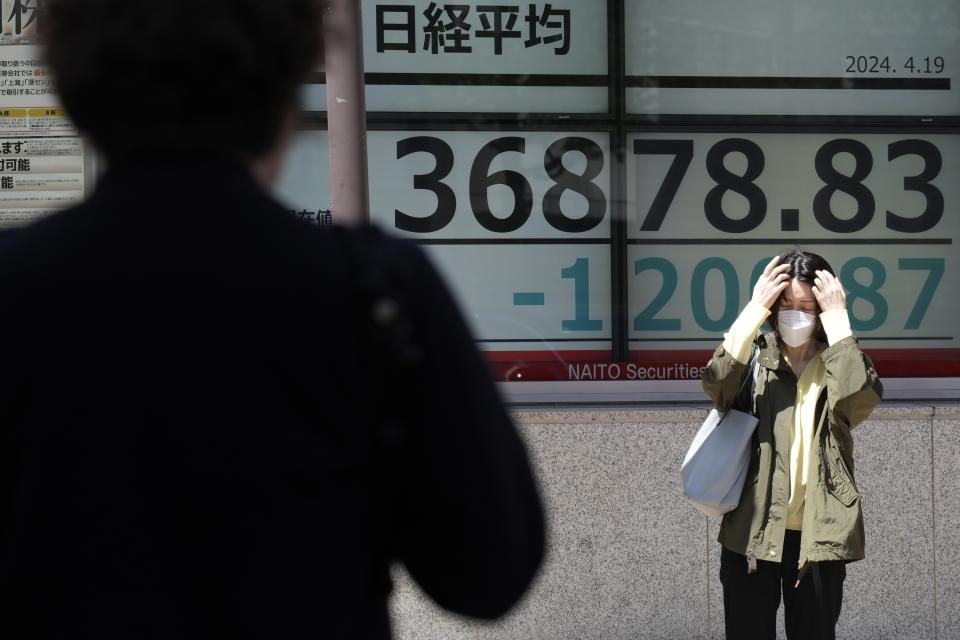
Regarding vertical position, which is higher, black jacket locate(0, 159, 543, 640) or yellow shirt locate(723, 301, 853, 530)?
black jacket locate(0, 159, 543, 640)

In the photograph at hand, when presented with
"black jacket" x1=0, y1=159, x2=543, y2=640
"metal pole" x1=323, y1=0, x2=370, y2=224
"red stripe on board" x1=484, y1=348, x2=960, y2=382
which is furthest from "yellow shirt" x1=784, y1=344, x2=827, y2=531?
"black jacket" x1=0, y1=159, x2=543, y2=640

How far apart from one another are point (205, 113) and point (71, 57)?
15cm

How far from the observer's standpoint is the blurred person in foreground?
111 cm

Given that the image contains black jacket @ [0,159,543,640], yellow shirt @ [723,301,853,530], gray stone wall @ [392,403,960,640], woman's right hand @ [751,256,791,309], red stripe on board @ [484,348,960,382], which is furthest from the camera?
red stripe on board @ [484,348,960,382]

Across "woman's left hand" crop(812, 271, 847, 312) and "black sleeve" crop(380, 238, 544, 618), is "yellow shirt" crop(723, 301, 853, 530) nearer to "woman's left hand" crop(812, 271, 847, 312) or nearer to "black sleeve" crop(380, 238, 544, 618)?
"woman's left hand" crop(812, 271, 847, 312)

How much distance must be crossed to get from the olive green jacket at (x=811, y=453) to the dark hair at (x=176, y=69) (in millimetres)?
3183

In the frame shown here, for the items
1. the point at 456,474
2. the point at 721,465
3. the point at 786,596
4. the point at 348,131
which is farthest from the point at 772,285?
the point at 456,474

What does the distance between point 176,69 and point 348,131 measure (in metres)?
2.39

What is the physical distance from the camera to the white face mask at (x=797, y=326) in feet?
13.8

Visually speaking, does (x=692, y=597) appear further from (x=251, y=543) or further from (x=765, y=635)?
(x=251, y=543)

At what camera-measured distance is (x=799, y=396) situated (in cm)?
421

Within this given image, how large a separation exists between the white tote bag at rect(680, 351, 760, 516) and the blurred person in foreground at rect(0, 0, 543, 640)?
3.07 metres

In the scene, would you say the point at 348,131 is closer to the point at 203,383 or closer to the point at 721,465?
the point at 721,465

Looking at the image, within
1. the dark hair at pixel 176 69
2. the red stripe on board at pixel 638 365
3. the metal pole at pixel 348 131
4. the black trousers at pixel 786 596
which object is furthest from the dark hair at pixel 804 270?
the dark hair at pixel 176 69
